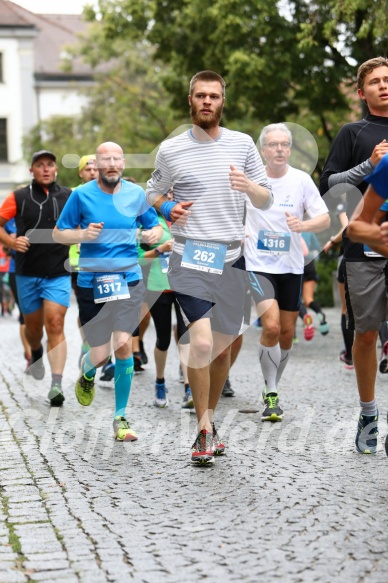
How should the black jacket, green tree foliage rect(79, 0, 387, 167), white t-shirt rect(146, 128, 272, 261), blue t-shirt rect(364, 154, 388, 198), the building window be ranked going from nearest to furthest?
blue t-shirt rect(364, 154, 388, 198) < white t-shirt rect(146, 128, 272, 261) < the black jacket < green tree foliage rect(79, 0, 387, 167) < the building window

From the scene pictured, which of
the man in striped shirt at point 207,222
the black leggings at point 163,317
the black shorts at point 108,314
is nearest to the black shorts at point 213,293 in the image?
the man in striped shirt at point 207,222

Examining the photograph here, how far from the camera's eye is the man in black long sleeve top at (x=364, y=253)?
20.0 feet

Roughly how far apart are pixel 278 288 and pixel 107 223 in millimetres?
1396

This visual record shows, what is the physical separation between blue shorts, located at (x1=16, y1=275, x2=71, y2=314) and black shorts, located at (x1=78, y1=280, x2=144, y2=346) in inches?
65.4

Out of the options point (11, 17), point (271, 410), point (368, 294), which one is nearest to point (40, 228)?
point (271, 410)

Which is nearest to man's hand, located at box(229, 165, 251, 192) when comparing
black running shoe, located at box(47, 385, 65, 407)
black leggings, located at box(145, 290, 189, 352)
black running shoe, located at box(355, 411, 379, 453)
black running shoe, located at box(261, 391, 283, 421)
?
black running shoe, located at box(355, 411, 379, 453)

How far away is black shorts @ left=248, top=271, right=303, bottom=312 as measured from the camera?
8250 mm

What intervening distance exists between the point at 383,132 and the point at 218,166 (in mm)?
936

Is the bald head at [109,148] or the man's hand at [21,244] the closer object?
the bald head at [109,148]

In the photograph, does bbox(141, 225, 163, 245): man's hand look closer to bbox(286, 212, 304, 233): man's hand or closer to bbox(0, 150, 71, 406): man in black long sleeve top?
bbox(286, 212, 304, 233): man's hand

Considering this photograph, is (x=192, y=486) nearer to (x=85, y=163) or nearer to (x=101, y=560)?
(x=101, y=560)

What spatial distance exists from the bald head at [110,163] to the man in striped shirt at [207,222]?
1.02m

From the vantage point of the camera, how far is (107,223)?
7.75 metres

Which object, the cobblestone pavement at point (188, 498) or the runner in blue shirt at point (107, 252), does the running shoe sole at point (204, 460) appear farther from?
the runner in blue shirt at point (107, 252)
